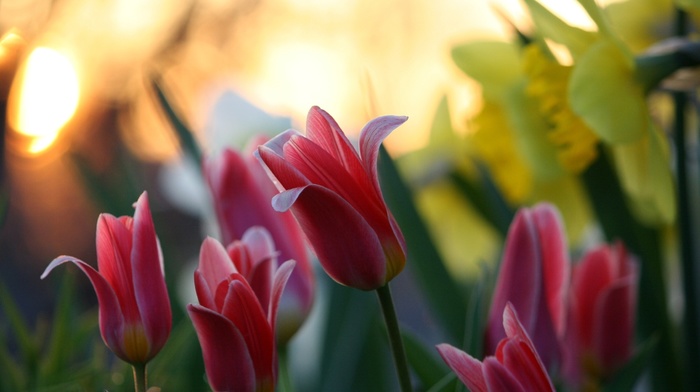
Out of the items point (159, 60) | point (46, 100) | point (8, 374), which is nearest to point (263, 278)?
point (8, 374)

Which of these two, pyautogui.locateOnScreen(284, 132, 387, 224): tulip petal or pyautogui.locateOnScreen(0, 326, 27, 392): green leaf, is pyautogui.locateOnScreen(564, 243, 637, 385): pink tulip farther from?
pyautogui.locateOnScreen(0, 326, 27, 392): green leaf

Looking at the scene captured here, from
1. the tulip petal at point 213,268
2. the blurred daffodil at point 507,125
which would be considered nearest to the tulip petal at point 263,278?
the tulip petal at point 213,268

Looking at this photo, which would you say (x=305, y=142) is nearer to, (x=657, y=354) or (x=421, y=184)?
(x=657, y=354)

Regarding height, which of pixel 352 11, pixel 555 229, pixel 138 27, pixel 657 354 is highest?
pixel 138 27

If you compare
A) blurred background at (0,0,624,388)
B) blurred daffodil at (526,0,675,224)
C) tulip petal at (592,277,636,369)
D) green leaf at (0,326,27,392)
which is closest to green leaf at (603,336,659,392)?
tulip petal at (592,277,636,369)

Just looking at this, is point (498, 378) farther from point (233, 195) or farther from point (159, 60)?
point (159, 60)

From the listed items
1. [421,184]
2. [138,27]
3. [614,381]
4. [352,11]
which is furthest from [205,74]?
[614,381]

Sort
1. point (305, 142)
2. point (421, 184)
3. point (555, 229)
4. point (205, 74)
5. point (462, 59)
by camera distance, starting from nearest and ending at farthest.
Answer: point (305, 142), point (555, 229), point (462, 59), point (421, 184), point (205, 74)
